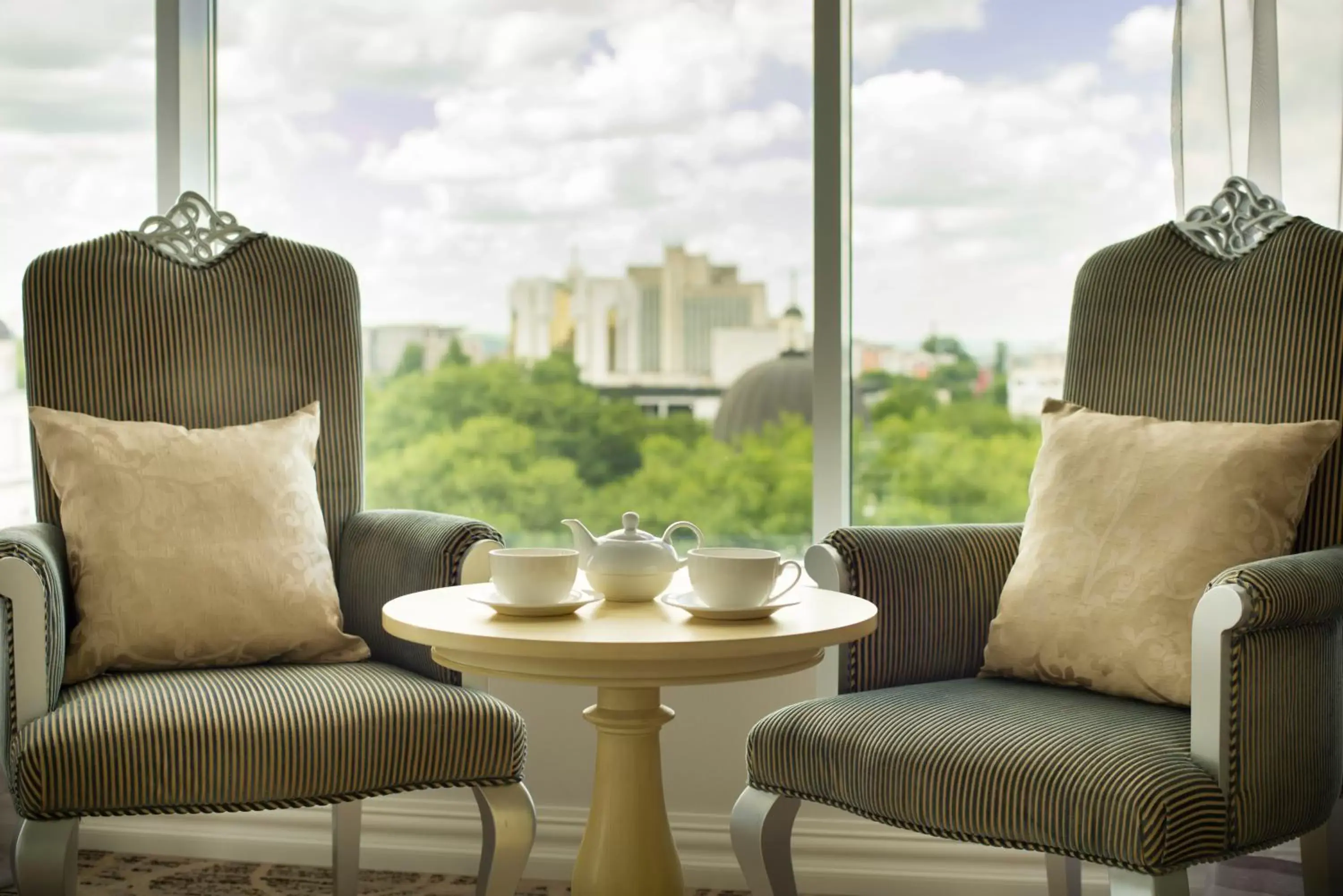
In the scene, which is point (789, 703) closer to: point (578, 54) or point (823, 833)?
point (823, 833)

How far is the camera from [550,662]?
1370 mm

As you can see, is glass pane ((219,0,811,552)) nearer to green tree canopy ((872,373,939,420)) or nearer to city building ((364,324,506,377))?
city building ((364,324,506,377))

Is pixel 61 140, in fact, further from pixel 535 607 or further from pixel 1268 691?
pixel 1268 691

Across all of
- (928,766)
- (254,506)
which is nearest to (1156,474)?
(928,766)

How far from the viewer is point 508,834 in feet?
5.46

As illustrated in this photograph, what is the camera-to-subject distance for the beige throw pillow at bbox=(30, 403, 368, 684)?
1.82 metres

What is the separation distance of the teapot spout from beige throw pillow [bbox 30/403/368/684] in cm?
46

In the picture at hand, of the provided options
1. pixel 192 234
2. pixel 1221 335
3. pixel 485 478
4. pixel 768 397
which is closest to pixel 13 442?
pixel 192 234

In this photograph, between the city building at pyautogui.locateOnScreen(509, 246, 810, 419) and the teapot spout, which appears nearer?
the teapot spout

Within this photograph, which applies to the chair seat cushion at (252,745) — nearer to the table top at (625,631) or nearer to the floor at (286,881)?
the table top at (625,631)

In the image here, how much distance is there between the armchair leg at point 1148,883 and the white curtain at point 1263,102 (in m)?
1.23

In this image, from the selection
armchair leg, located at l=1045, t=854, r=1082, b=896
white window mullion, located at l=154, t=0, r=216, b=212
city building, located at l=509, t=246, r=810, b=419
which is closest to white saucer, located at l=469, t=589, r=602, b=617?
armchair leg, located at l=1045, t=854, r=1082, b=896

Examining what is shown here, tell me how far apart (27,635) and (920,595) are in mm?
1172

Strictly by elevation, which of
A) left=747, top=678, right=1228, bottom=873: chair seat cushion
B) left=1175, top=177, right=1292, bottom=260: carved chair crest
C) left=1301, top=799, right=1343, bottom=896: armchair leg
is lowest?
left=1301, top=799, right=1343, bottom=896: armchair leg
